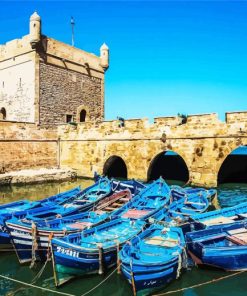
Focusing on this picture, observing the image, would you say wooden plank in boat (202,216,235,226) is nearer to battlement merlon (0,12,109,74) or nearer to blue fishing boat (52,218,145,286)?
blue fishing boat (52,218,145,286)

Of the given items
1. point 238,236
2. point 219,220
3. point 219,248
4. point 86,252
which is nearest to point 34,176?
point 219,220

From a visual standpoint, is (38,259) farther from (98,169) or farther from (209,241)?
(98,169)

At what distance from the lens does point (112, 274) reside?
25.8 feet

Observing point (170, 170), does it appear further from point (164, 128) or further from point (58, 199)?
point (58, 199)

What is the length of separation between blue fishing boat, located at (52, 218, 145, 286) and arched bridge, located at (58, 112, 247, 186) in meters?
9.85

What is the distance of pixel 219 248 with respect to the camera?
771cm

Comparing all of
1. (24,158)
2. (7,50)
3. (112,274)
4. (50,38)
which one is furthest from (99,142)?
(112,274)

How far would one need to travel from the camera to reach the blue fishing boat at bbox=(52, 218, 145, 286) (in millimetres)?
7301

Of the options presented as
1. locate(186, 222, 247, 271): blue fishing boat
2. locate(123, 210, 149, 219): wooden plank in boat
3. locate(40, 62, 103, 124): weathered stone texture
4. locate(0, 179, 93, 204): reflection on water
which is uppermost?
locate(40, 62, 103, 124): weathered stone texture

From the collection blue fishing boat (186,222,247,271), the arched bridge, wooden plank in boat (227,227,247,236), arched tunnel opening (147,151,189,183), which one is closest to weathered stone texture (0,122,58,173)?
the arched bridge

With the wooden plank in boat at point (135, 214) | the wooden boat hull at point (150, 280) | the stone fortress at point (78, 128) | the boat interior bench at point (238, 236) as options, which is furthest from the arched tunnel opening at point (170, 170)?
the wooden boat hull at point (150, 280)

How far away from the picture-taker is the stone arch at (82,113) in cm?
2741

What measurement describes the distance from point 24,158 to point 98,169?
5.27 metres

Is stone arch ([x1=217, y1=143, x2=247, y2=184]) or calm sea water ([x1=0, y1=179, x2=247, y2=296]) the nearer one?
calm sea water ([x1=0, y1=179, x2=247, y2=296])
